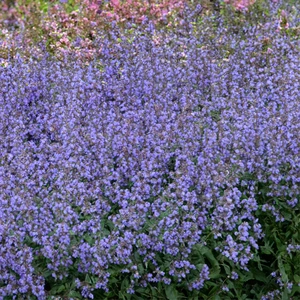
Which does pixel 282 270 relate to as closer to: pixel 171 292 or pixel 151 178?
pixel 171 292

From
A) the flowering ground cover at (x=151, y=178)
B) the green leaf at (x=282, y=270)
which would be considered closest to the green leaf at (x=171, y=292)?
the flowering ground cover at (x=151, y=178)

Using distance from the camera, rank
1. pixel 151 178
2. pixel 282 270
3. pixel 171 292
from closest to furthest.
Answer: pixel 171 292, pixel 282 270, pixel 151 178

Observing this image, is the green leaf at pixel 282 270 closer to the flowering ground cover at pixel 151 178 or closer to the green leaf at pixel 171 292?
the flowering ground cover at pixel 151 178

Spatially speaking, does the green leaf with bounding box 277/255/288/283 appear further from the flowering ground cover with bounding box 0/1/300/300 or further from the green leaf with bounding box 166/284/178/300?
the green leaf with bounding box 166/284/178/300

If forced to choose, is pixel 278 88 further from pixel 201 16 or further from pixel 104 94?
pixel 201 16

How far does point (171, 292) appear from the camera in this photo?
4.95m

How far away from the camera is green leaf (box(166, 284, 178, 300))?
194 inches

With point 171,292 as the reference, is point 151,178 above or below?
above

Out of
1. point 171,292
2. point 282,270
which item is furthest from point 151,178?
point 282,270

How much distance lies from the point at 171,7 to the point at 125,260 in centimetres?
548

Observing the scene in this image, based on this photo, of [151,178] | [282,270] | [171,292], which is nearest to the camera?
[171,292]

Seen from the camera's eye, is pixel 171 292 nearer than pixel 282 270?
Yes

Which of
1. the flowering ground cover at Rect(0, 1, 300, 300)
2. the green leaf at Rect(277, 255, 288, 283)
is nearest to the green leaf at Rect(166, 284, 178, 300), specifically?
the flowering ground cover at Rect(0, 1, 300, 300)

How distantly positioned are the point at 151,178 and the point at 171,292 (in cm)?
100
